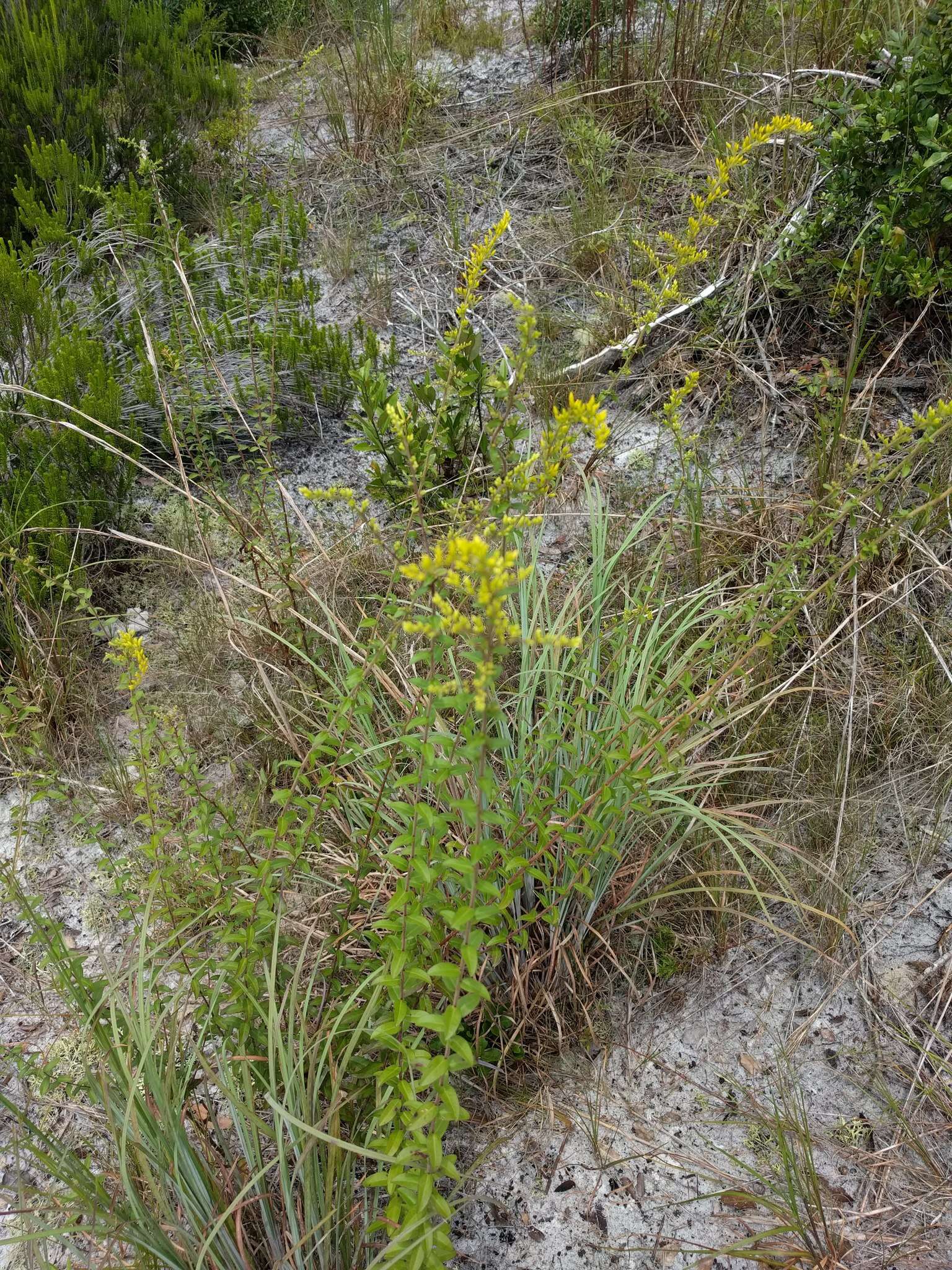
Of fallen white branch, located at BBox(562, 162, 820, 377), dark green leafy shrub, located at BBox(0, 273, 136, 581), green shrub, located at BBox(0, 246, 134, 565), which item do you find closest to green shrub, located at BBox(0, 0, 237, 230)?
green shrub, located at BBox(0, 246, 134, 565)

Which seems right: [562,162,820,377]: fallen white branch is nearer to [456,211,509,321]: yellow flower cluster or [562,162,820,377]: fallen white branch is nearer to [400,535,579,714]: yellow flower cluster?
[456,211,509,321]: yellow flower cluster

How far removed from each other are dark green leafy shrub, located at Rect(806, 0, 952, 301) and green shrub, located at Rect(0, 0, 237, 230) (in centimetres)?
317

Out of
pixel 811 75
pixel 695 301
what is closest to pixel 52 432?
pixel 695 301

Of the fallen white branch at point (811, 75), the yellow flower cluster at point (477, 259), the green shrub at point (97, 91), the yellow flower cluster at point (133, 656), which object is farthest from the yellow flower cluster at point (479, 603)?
the green shrub at point (97, 91)

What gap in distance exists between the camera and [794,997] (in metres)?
1.90

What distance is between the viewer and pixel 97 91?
421cm

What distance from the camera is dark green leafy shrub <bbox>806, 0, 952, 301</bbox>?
8.52ft

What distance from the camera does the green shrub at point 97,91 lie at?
411cm

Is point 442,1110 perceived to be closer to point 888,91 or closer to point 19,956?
point 19,956

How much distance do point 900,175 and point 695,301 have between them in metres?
0.73

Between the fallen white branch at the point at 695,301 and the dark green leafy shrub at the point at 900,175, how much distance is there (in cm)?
12

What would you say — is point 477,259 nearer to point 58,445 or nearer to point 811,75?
point 58,445

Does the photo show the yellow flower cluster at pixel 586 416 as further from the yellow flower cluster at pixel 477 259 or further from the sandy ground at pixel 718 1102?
the sandy ground at pixel 718 1102

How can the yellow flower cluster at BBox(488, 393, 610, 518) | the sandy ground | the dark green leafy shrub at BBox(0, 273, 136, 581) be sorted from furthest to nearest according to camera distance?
the dark green leafy shrub at BBox(0, 273, 136, 581) < the sandy ground < the yellow flower cluster at BBox(488, 393, 610, 518)
